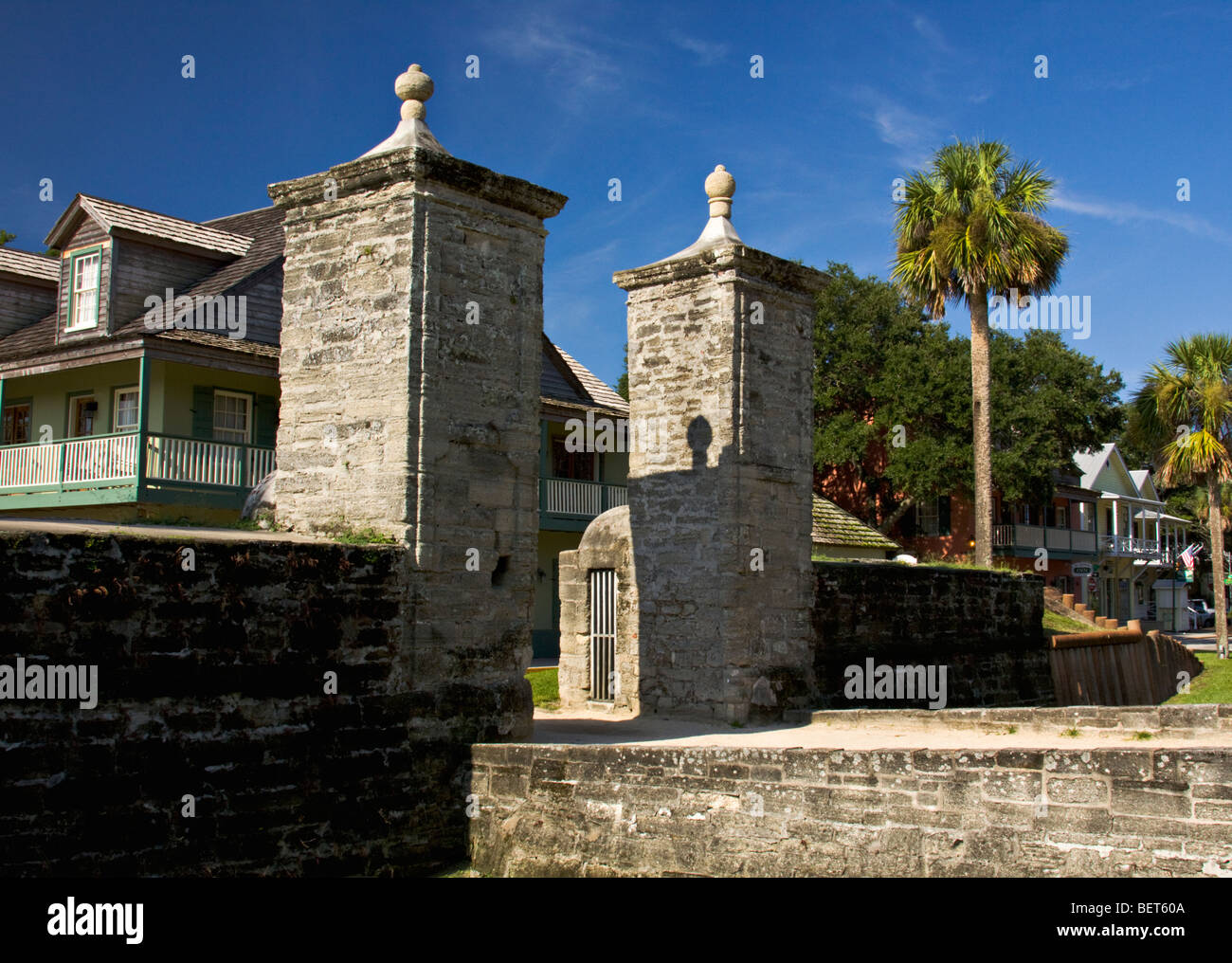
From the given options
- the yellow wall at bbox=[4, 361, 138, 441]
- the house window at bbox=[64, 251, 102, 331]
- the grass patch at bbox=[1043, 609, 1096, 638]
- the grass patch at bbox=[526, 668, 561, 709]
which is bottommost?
the grass patch at bbox=[526, 668, 561, 709]

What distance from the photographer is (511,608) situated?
874 centimetres

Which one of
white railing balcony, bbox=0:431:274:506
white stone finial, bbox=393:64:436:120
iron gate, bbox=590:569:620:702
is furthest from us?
white railing balcony, bbox=0:431:274:506

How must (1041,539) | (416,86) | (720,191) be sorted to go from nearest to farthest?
1. (416,86)
2. (720,191)
3. (1041,539)

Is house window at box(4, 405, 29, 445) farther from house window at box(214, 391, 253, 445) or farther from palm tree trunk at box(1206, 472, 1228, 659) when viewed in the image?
palm tree trunk at box(1206, 472, 1228, 659)

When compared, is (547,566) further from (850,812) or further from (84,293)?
(850,812)

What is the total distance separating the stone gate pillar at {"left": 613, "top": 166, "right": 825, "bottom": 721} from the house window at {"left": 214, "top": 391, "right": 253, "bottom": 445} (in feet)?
35.2

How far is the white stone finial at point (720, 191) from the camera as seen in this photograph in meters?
11.9

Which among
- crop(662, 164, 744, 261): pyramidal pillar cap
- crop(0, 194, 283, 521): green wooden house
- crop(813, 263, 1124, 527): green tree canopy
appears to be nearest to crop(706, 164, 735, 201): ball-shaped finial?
crop(662, 164, 744, 261): pyramidal pillar cap

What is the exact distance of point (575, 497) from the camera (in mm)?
24188

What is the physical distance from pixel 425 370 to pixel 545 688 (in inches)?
290

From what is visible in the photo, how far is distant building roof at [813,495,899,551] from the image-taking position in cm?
2214

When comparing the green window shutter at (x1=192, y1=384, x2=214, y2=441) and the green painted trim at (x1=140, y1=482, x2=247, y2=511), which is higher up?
the green window shutter at (x1=192, y1=384, x2=214, y2=441)

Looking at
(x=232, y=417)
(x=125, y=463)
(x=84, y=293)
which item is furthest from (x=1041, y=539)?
(x=84, y=293)
